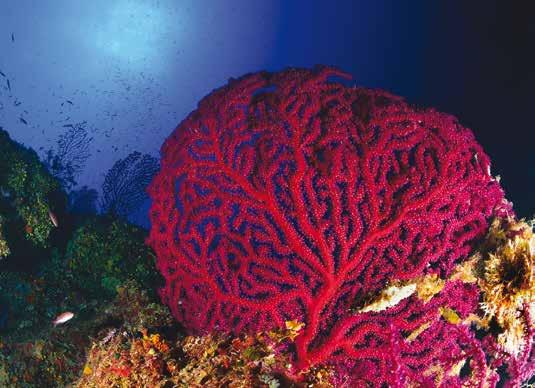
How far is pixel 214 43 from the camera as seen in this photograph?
57.9m

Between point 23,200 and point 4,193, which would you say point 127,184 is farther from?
point 4,193

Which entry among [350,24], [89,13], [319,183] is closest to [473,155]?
[319,183]

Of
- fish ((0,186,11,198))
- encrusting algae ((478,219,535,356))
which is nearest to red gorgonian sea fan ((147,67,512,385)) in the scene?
encrusting algae ((478,219,535,356))

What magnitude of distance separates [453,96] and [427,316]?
23474 millimetres

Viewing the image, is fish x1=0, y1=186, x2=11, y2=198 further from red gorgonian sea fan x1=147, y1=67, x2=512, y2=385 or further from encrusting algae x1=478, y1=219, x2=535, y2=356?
encrusting algae x1=478, y1=219, x2=535, y2=356

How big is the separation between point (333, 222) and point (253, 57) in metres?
57.2

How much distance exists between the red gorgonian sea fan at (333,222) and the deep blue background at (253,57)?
11353 mm

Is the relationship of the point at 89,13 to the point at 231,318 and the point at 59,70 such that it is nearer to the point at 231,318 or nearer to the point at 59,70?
the point at 59,70

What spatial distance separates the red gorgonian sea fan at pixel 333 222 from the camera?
337cm

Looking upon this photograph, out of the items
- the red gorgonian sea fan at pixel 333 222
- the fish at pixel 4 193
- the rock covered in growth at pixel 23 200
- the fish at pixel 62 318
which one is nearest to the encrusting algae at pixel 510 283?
the red gorgonian sea fan at pixel 333 222

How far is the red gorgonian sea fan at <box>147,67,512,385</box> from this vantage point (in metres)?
3.37

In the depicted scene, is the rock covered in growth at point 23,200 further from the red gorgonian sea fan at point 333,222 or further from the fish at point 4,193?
the red gorgonian sea fan at point 333,222

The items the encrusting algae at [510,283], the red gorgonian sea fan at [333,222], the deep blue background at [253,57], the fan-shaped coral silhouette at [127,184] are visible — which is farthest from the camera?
the deep blue background at [253,57]

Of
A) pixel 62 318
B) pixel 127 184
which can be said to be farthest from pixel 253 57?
pixel 62 318
